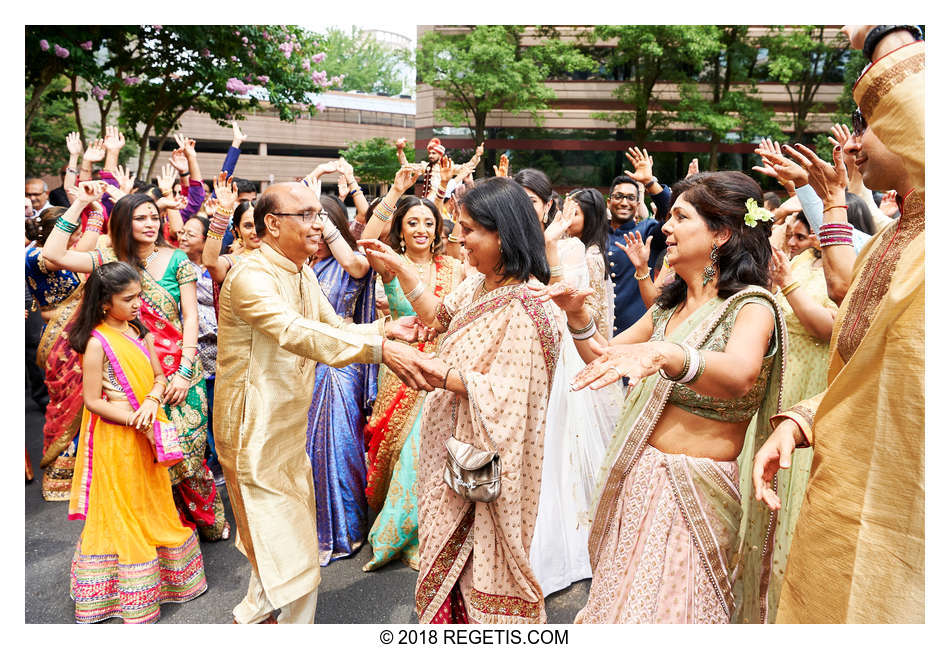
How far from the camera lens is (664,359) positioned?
71.7 inches

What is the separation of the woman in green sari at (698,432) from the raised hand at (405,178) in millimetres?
2204

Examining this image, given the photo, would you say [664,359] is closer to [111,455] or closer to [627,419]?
[627,419]

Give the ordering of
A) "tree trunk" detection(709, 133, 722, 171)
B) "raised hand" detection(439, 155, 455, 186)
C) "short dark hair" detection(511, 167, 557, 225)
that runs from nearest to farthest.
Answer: "short dark hair" detection(511, 167, 557, 225) < "raised hand" detection(439, 155, 455, 186) < "tree trunk" detection(709, 133, 722, 171)

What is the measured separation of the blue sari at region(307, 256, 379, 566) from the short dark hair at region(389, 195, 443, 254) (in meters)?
0.40

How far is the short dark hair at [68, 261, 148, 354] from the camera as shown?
313 centimetres

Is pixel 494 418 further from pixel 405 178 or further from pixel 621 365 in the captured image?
pixel 405 178

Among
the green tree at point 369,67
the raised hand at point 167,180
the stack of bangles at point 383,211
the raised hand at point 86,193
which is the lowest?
the stack of bangles at point 383,211

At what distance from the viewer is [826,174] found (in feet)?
7.32

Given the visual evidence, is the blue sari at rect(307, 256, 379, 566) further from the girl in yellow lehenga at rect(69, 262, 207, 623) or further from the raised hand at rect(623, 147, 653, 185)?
the raised hand at rect(623, 147, 653, 185)

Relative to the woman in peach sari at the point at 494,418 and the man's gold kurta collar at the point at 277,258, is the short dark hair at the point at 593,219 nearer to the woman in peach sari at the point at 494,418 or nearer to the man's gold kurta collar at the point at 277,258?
the woman in peach sari at the point at 494,418

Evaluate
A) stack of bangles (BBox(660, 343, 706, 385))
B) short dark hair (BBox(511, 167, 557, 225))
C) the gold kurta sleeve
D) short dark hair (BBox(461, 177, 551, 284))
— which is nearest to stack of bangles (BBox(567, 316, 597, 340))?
short dark hair (BBox(461, 177, 551, 284))

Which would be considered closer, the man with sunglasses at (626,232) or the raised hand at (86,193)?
the raised hand at (86,193)

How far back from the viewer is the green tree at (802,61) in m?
18.3

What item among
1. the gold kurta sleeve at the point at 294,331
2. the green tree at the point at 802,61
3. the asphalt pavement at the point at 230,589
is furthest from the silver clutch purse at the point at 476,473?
the green tree at the point at 802,61
